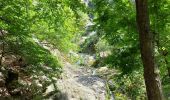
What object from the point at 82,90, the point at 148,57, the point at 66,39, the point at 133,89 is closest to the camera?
the point at 148,57

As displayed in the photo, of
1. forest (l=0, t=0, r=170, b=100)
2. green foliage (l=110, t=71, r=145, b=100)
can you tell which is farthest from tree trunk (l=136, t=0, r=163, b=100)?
green foliage (l=110, t=71, r=145, b=100)

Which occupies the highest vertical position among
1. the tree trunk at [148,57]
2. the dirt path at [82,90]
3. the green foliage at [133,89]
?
the tree trunk at [148,57]

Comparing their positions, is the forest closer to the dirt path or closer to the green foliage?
the dirt path

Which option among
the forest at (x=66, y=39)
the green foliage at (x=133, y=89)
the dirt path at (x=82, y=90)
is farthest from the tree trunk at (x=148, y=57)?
the green foliage at (x=133, y=89)

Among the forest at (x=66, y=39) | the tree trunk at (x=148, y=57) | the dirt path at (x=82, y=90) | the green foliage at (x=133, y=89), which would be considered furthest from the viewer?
the green foliage at (x=133, y=89)

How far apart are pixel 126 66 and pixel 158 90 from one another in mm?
5161

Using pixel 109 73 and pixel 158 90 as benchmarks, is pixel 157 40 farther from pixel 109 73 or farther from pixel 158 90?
pixel 109 73

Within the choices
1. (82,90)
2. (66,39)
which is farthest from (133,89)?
(66,39)

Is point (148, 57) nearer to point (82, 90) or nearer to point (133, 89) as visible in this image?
point (82, 90)

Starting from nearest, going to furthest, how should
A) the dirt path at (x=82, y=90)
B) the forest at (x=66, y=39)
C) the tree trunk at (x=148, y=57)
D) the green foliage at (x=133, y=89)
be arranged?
the tree trunk at (x=148, y=57), the forest at (x=66, y=39), the dirt path at (x=82, y=90), the green foliage at (x=133, y=89)

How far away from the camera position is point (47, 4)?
34.4ft

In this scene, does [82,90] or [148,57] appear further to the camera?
[82,90]

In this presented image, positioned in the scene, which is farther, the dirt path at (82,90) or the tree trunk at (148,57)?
the dirt path at (82,90)

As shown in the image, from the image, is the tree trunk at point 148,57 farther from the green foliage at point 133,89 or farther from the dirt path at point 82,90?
the green foliage at point 133,89
